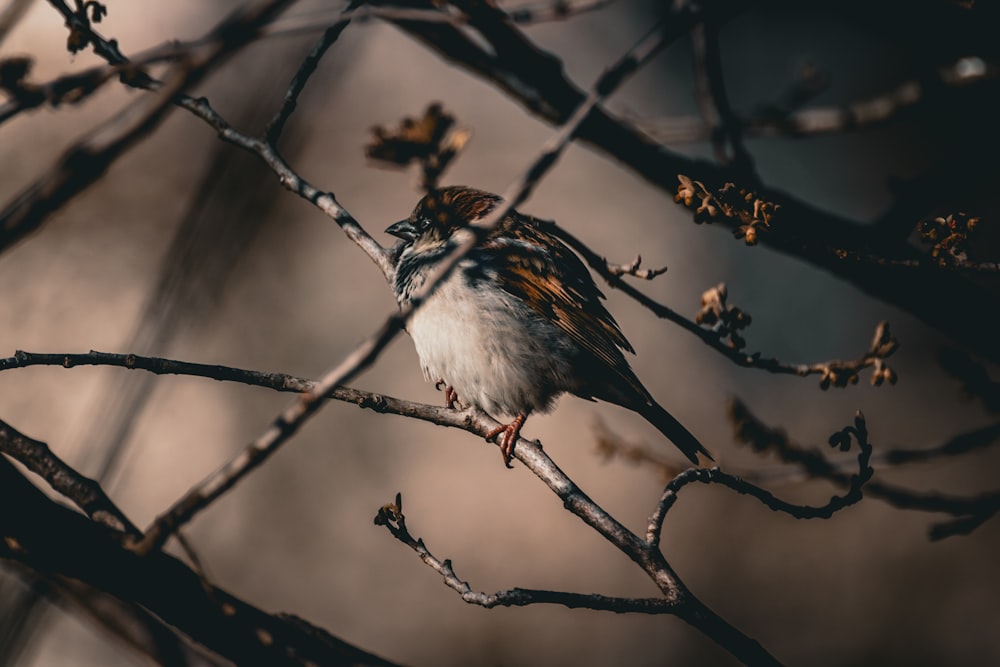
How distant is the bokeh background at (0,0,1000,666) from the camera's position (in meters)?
6.56

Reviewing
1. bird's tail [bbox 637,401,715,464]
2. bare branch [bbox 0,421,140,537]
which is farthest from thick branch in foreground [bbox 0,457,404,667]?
bird's tail [bbox 637,401,715,464]

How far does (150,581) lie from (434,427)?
5.40 metres

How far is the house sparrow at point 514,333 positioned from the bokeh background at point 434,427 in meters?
2.53

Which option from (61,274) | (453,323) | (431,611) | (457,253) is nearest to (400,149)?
(457,253)

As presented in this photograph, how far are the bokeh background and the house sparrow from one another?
253cm

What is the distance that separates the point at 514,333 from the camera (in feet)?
13.3

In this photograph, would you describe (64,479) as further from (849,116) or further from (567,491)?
(849,116)

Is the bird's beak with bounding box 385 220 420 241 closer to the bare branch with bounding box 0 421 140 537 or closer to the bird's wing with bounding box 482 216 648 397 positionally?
the bird's wing with bounding box 482 216 648 397

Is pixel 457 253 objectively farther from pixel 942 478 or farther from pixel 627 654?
pixel 942 478

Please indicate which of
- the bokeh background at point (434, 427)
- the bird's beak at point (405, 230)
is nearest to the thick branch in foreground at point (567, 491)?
the bird's beak at point (405, 230)

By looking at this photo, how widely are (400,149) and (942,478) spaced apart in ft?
23.1

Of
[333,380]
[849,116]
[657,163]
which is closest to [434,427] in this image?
[657,163]

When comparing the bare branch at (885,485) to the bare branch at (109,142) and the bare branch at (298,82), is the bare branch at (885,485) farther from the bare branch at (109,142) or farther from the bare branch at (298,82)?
the bare branch at (109,142)

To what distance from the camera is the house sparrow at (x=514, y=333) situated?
3887mm
